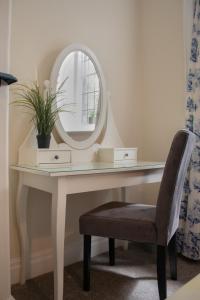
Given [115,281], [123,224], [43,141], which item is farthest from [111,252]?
[43,141]

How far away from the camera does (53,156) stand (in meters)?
1.63

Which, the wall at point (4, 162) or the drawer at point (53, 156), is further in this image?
the drawer at point (53, 156)

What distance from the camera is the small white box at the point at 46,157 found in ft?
5.22

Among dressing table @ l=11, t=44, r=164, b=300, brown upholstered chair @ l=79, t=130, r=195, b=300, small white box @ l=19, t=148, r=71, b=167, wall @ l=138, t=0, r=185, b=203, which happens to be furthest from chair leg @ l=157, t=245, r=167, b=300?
wall @ l=138, t=0, r=185, b=203

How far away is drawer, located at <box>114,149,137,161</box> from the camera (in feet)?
6.61

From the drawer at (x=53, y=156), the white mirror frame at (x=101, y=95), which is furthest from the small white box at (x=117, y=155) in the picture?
the drawer at (x=53, y=156)

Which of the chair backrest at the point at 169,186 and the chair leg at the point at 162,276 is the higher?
the chair backrest at the point at 169,186

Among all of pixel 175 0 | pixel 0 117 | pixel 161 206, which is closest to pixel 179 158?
pixel 161 206

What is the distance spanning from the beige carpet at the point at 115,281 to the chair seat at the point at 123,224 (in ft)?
1.21

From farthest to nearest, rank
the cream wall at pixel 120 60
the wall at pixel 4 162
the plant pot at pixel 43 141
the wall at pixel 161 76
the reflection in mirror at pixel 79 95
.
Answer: the wall at pixel 161 76 < the reflection in mirror at pixel 79 95 < the cream wall at pixel 120 60 < the plant pot at pixel 43 141 < the wall at pixel 4 162

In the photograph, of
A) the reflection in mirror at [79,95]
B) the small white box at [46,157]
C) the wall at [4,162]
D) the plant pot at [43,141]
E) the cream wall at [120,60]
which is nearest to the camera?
the wall at [4,162]

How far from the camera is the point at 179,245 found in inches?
83.9

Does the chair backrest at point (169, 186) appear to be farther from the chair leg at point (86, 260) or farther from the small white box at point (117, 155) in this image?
the small white box at point (117, 155)

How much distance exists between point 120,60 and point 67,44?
576 millimetres
